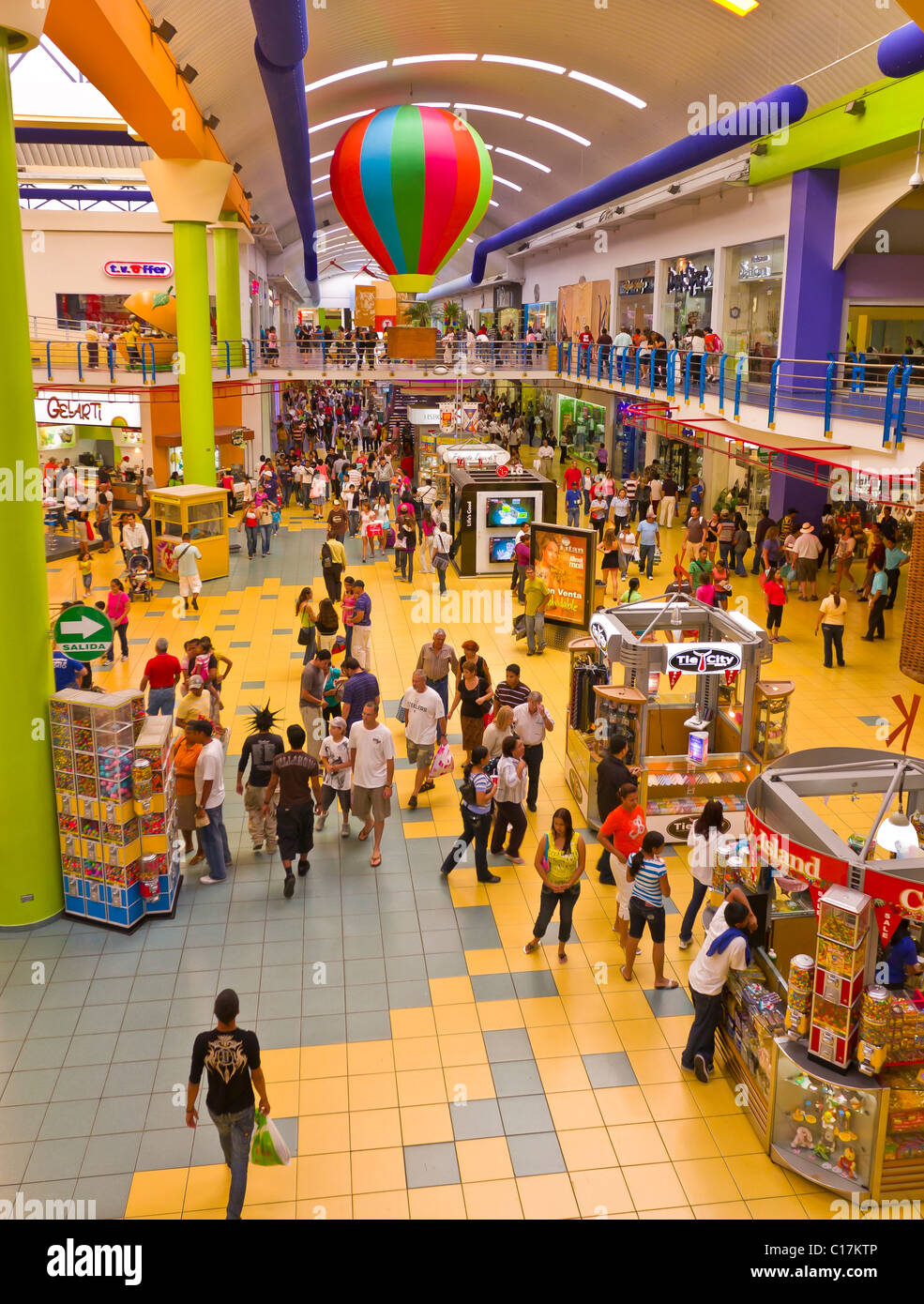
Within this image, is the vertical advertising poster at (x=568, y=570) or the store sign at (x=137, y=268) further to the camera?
the store sign at (x=137, y=268)

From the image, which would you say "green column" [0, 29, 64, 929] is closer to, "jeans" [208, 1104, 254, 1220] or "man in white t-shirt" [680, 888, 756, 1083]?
"jeans" [208, 1104, 254, 1220]

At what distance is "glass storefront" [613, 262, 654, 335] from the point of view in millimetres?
32000

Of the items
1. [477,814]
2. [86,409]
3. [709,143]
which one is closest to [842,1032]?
[477,814]

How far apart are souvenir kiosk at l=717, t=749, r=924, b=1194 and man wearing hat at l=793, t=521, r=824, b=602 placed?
13048mm

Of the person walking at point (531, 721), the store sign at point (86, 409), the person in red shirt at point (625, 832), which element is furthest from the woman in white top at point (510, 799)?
the store sign at point (86, 409)

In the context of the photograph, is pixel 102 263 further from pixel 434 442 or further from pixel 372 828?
pixel 372 828

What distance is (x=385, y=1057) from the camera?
737cm

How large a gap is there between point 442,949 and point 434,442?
2254 cm

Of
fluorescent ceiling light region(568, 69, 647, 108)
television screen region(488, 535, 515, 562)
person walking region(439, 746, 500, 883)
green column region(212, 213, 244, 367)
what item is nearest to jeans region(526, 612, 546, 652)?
television screen region(488, 535, 515, 562)

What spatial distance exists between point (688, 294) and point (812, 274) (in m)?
8.14

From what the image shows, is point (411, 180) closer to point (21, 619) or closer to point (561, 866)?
point (21, 619)

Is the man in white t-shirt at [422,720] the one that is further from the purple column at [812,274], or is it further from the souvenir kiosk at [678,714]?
the purple column at [812,274]

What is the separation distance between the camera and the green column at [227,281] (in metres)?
30.8

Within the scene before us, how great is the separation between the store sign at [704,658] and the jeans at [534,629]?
620 cm
